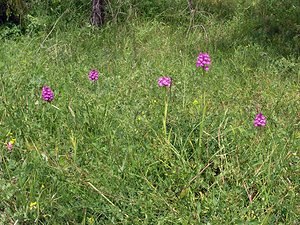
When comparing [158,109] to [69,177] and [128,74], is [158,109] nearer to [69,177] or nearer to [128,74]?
[69,177]

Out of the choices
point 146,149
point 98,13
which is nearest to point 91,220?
point 146,149

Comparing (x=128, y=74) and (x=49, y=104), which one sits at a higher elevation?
(x=49, y=104)

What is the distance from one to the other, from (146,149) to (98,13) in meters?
3.78

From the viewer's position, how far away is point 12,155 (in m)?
2.53

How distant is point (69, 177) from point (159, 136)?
2.09 ft

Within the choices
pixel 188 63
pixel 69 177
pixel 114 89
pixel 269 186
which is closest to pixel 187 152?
pixel 269 186

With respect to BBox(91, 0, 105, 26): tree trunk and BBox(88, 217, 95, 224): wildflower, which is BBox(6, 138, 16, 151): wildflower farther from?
BBox(91, 0, 105, 26): tree trunk

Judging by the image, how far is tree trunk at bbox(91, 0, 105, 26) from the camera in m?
5.78

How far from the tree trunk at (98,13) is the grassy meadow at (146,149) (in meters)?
1.82

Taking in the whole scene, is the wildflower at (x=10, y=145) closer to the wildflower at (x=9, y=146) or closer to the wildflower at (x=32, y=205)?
the wildflower at (x=9, y=146)

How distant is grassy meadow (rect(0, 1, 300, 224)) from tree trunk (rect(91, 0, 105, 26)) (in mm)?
1822

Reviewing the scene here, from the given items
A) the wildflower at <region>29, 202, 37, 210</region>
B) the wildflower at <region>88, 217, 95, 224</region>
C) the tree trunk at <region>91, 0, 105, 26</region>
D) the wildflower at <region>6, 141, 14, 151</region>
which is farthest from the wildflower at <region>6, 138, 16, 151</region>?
the tree trunk at <region>91, 0, 105, 26</region>

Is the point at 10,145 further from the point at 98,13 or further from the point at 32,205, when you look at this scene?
the point at 98,13

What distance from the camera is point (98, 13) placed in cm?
580
